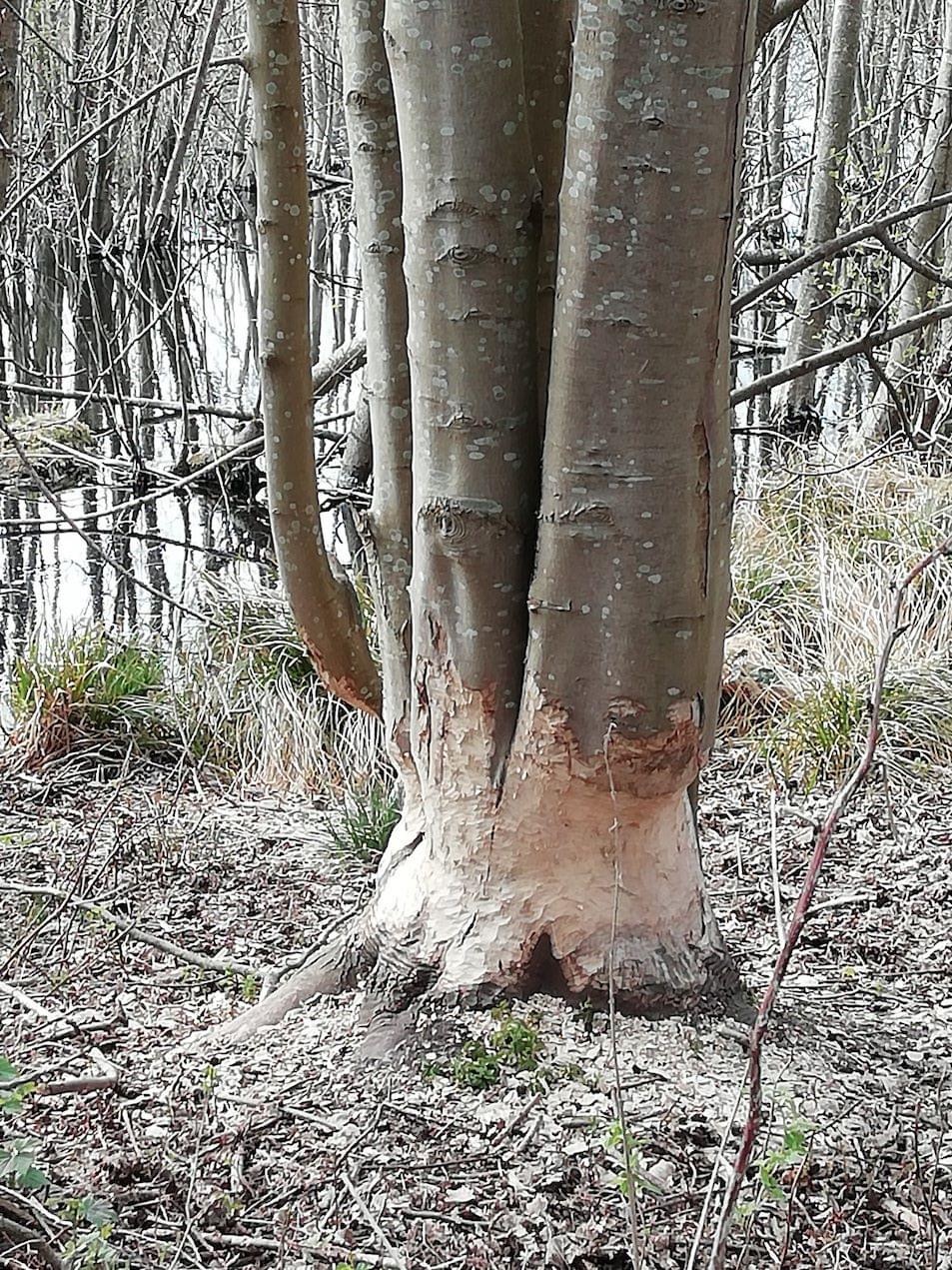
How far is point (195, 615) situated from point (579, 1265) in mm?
3695

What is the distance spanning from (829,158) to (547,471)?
7.20 meters

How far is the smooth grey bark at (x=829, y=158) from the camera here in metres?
8.59

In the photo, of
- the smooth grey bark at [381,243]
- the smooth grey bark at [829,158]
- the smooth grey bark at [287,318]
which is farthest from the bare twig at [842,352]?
the smooth grey bark at [829,158]

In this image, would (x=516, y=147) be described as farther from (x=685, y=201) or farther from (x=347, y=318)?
(x=347, y=318)

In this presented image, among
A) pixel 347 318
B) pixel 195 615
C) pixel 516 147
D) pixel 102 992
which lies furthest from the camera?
pixel 347 318

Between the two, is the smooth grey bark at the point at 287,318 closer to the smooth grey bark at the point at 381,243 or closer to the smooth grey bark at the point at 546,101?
the smooth grey bark at the point at 381,243

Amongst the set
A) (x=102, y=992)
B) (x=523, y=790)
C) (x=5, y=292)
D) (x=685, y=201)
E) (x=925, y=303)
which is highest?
(x=5, y=292)

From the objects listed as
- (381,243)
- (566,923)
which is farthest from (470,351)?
(566,923)

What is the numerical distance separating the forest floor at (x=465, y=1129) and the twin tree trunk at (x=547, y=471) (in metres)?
0.16

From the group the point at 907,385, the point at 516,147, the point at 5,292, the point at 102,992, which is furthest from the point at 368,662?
the point at 5,292

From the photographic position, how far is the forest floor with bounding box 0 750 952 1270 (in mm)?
2031

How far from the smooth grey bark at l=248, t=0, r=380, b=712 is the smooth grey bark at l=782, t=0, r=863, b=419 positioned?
238 inches

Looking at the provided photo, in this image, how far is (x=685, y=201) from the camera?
1.99 metres

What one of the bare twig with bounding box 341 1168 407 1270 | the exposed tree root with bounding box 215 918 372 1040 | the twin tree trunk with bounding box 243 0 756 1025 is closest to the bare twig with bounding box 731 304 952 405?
the twin tree trunk with bounding box 243 0 756 1025
